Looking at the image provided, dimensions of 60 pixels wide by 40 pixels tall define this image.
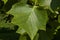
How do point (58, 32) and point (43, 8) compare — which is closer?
point (43, 8)

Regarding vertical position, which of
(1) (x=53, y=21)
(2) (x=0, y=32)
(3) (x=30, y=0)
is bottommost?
(2) (x=0, y=32)

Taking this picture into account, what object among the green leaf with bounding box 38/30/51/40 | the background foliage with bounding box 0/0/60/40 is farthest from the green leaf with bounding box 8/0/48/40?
the green leaf with bounding box 38/30/51/40

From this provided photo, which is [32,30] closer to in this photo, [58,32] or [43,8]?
[43,8]

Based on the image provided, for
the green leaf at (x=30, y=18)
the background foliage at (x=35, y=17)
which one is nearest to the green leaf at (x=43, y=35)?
the background foliage at (x=35, y=17)

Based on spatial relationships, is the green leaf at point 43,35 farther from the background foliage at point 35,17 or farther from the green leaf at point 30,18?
the green leaf at point 30,18

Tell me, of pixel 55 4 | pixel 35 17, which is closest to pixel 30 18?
pixel 35 17

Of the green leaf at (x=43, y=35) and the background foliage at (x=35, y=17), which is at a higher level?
the background foliage at (x=35, y=17)

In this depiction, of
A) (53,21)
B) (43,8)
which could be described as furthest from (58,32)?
(43,8)

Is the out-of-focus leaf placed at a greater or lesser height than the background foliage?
greater

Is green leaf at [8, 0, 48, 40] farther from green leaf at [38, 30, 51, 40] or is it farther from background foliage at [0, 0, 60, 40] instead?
green leaf at [38, 30, 51, 40]
